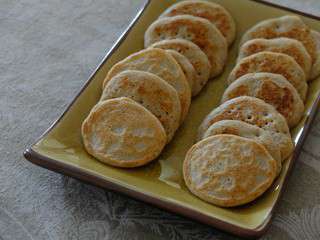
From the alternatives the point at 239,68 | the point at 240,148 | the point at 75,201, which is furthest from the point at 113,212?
the point at 239,68

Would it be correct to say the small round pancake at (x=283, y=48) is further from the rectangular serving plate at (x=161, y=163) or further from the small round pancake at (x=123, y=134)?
the small round pancake at (x=123, y=134)

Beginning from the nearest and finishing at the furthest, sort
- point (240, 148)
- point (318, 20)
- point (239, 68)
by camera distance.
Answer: point (240, 148)
point (239, 68)
point (318, 20)

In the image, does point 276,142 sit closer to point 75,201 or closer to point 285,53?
point 285,53

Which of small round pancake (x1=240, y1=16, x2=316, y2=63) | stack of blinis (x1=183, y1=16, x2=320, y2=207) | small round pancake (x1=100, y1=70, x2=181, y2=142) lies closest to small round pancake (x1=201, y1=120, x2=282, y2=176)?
stack of blinis (x1=183, y1=16, x2=320, y2=207)

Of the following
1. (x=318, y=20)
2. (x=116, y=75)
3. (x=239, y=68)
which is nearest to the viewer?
(x=116, y=75)

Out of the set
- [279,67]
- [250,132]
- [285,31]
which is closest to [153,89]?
[250,132]

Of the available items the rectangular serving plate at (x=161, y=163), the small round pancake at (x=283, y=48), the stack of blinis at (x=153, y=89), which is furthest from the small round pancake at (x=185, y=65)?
the small round pancake at (x=283, y=48)

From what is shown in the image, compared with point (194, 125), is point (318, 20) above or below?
above
